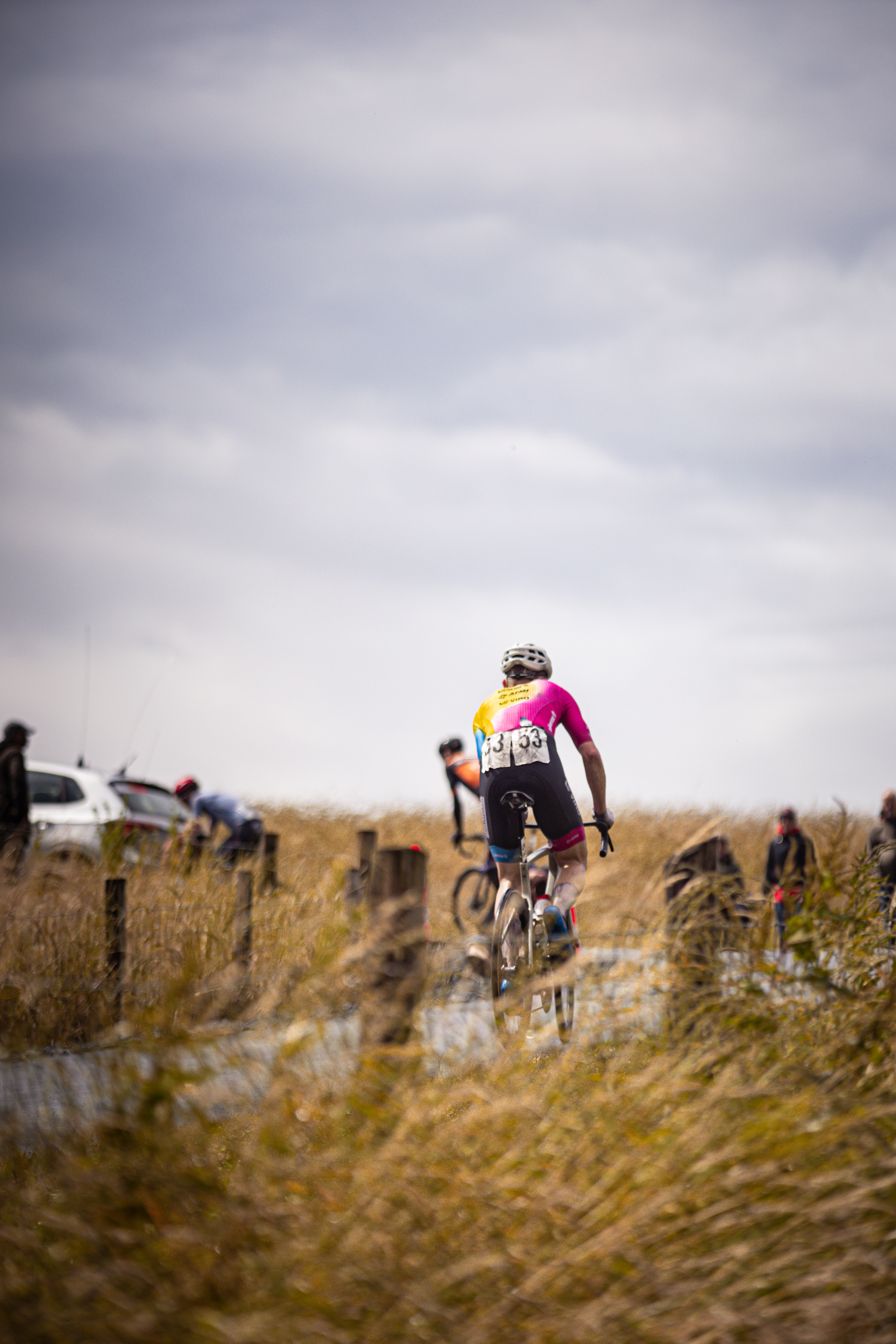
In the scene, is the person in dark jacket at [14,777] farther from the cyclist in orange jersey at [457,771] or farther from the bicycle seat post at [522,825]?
the bicycle seat post at [522,825]

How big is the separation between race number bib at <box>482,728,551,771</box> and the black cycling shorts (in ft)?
0.08

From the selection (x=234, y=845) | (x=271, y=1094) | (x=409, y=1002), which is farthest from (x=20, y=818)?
(x=271, y=1094)

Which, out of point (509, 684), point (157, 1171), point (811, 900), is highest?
point (509, 684)

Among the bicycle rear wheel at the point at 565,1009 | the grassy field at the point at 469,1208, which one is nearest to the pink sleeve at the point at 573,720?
the bicycle rear wheel at the point at 565,1009

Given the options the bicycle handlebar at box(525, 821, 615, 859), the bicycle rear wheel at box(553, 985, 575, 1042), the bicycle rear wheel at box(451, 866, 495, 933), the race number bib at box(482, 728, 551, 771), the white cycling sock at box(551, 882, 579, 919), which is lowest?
the bicycle rear wheel at box(451, 866, 495, 933)

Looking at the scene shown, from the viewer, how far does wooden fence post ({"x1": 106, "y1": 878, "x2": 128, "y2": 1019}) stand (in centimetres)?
642

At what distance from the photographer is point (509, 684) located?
636cm

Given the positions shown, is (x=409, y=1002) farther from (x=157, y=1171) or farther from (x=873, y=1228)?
(x=873, y=1228)

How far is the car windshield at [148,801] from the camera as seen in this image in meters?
12.2

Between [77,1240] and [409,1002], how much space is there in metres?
1.33

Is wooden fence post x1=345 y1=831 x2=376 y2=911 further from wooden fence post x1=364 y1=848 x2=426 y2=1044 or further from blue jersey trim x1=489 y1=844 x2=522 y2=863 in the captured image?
wooden fence post x1=364 y1=848 x2=426 y2=1044

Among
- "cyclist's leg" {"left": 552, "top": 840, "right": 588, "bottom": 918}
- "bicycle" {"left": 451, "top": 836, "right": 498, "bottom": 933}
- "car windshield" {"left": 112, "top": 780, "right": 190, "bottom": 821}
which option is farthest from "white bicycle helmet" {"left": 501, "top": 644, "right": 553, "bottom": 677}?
"car windshield" {"left": 112, "top": 780, "right": 190, "bottom": 821}

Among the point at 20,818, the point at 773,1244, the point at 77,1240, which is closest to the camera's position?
the point at 77,1240

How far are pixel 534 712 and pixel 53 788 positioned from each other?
803 centimetres
